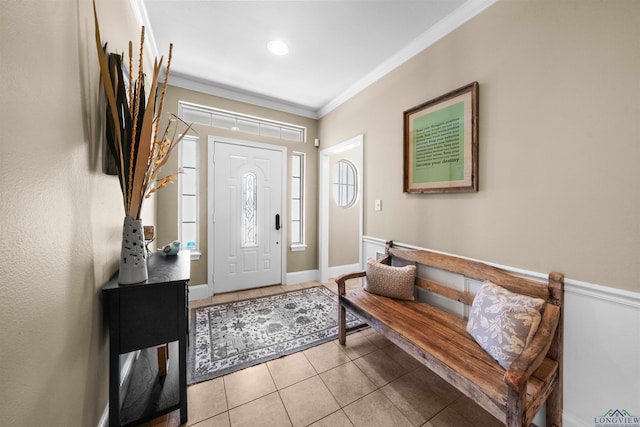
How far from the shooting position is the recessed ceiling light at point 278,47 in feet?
7.50

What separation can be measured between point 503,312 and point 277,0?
8.64 feet

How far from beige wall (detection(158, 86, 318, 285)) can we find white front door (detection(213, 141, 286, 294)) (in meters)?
0.15

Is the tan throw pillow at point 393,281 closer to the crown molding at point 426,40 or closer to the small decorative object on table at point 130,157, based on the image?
the small decorative object on table at point 130,157

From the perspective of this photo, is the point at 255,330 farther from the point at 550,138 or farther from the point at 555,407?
the point at 550,138

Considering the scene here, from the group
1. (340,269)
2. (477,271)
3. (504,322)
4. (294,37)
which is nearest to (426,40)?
(294,37)

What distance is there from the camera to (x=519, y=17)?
1550 mm

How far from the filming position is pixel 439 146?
2.02 metres

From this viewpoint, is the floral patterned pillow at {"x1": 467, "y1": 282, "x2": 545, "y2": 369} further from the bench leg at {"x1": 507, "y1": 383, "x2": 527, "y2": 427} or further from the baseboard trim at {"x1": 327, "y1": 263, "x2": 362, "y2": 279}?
the baseboard trim at {"x1": 327, "y1": 263, "x2": 362, "y2": 279}

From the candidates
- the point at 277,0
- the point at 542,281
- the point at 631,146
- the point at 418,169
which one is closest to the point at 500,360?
the point at 542,281

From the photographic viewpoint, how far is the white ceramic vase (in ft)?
4.22

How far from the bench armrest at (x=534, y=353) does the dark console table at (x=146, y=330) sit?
1626mm

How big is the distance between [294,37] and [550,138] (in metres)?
2.16

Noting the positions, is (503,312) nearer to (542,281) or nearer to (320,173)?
(542,281)

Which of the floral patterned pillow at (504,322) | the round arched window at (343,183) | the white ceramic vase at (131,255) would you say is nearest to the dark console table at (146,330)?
the white ceramic vase at (131,255)
